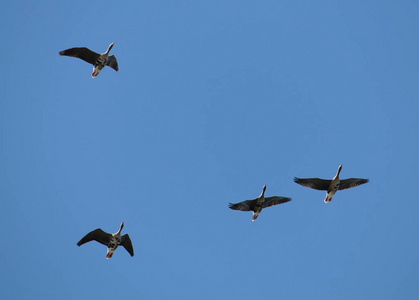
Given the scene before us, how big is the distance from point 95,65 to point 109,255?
13.4 m

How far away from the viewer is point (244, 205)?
4475 cm

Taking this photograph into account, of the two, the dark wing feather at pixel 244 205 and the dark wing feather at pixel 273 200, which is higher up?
the dark wing feather at pixel 273 200

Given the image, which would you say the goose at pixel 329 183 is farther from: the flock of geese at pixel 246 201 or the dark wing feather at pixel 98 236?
the dark wing feather at pixel 98 236

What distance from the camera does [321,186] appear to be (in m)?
45.5

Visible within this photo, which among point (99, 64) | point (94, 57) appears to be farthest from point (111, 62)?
point (94, 57)

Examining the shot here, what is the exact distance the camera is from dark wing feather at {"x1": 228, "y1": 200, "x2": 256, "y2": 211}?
1752 inches

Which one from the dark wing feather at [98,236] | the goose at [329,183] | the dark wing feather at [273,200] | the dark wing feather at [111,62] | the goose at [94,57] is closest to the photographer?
the dark wing feather at [98,236]

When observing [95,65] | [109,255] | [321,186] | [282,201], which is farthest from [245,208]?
Answer: [95,65]

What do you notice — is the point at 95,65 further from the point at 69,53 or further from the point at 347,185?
the point at 347,185

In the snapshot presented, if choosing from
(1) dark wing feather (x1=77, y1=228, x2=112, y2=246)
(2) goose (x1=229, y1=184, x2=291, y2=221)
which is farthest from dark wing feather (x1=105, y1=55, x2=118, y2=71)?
(2) goose (x1=229, y1=184, x2=291, y2=221)

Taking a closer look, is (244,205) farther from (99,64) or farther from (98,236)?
(99,64)

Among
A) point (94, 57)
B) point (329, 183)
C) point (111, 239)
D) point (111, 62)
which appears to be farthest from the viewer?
point (111, 62)

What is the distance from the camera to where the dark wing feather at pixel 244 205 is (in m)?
44.5

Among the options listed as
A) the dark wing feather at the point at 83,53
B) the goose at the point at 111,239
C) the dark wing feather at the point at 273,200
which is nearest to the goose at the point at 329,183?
the dark wing feather at the point at 273,200
